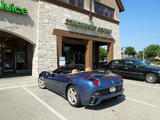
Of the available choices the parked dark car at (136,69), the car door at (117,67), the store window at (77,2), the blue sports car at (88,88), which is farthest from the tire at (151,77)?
the store window at (77,2)

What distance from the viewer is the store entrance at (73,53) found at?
15338 millimetres

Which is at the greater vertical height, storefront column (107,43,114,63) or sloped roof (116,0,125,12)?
sloped roof (116,0,125,12)

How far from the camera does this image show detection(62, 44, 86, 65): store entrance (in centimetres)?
1534

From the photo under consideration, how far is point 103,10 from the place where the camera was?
530 inches

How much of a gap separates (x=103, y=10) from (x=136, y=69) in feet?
29.7

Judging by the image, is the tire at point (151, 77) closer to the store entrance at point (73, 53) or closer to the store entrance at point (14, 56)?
the store entrance at point (14, 56)

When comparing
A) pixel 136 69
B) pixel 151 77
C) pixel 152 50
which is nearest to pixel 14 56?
pixel 136 69

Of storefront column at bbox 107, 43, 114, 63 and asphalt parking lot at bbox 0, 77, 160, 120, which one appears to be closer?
asphalt parking lot at bbox 0, 77, 160, 120

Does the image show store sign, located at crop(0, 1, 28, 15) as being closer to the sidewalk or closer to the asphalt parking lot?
the sidewalk

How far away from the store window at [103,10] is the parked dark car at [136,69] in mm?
7257

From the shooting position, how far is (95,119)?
283cm

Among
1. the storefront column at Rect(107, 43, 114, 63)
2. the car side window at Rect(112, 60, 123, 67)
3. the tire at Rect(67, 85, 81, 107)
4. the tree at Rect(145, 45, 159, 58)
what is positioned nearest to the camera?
the tire at Rect(67, 85, 81, 107)

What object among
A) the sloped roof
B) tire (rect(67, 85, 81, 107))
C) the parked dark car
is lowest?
tire (rect(67, 85, 81, 107))

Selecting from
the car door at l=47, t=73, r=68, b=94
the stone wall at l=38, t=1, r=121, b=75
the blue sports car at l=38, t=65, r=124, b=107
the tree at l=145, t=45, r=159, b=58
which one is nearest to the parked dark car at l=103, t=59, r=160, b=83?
the blue sports car at l=38, t=65, r=124, b=107
